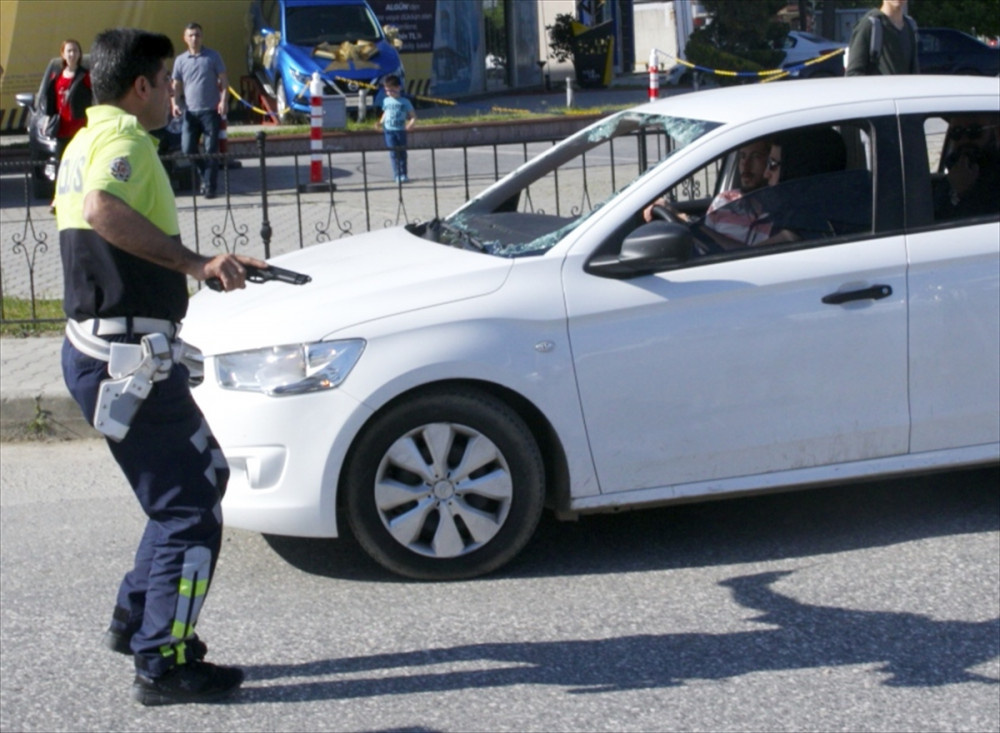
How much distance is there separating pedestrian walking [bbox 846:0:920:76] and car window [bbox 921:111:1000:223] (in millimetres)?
4237

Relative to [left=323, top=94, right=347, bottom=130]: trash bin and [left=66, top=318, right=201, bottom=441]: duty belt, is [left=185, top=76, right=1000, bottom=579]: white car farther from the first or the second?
[left=323, top=94, right=347, bottom=130]: trash bin

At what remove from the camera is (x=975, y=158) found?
18.9 feet

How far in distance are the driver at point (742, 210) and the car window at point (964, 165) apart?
2.11 feet

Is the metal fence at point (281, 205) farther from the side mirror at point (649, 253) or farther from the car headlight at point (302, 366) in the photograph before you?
the car headlight at point (302, 366)

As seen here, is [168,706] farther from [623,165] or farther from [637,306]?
[623,165]

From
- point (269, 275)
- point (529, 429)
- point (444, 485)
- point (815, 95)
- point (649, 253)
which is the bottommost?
point (444, 485)

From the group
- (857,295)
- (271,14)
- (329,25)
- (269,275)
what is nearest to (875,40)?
(857,295)

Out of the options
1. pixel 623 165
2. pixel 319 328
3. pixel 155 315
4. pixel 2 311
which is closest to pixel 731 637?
pixel 319 328

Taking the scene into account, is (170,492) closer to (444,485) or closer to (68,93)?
(444,485)

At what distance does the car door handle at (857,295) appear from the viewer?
534 centimetres

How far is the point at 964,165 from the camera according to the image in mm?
5781

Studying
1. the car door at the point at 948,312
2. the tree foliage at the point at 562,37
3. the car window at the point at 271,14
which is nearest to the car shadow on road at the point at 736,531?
the car door at the point at 948,312

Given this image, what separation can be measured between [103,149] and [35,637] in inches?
72.6

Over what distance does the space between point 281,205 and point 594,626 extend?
8691mm
